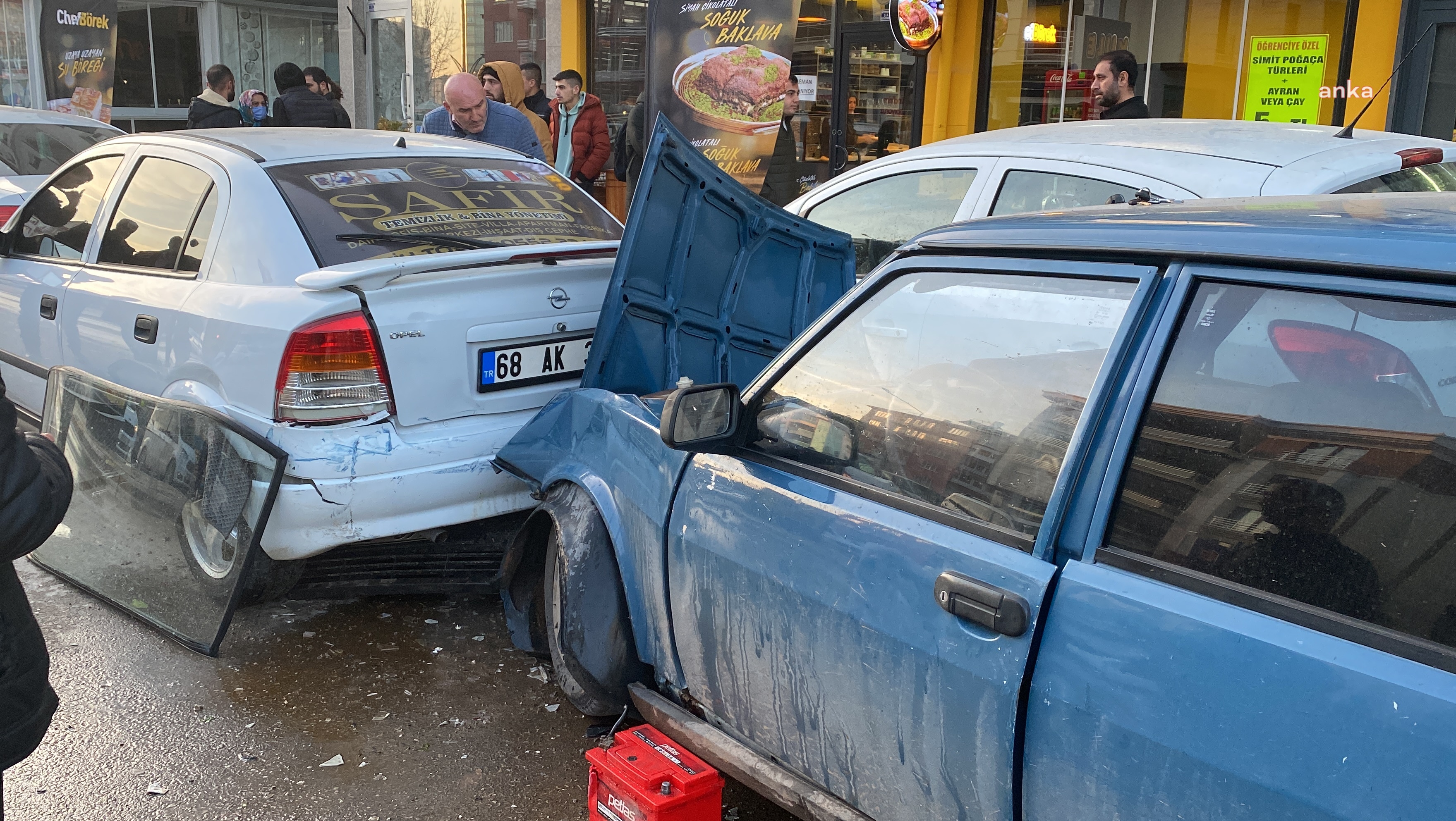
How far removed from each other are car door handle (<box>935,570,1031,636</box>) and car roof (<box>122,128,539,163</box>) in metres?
3.26

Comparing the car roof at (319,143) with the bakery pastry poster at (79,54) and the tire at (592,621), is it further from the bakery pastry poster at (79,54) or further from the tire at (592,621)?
the bakery pastry poster at (79,54)

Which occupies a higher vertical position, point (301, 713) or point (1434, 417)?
point (1434, 417)

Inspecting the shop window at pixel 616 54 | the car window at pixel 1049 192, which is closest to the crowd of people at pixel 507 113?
the shop window at pixel 616 54

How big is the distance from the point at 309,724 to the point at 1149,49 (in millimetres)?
A: 8722

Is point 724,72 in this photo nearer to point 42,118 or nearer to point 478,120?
point 478,120

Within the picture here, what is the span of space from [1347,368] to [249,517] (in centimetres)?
318

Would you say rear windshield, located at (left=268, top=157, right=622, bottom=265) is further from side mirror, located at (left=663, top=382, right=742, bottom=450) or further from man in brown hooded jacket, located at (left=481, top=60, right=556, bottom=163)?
man in brown hooded jacket, located at (left=481, top=60, right=556, bottom=163)

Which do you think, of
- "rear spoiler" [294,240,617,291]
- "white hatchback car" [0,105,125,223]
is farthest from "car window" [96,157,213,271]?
"white hatchback car" [0,105,125,223]

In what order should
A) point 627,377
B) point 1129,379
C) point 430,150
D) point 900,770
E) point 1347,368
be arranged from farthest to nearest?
point 430,150 → point 627,377 → point 900,770 → point 1129,379 → point 1347,368

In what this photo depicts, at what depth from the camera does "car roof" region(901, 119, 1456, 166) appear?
4.09 meters

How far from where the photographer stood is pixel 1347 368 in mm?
1732

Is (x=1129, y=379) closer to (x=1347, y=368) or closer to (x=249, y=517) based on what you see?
(x=1347, y=368)

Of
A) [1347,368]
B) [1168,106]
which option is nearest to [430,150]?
[1347,368]

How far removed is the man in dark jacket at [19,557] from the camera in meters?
1.95
